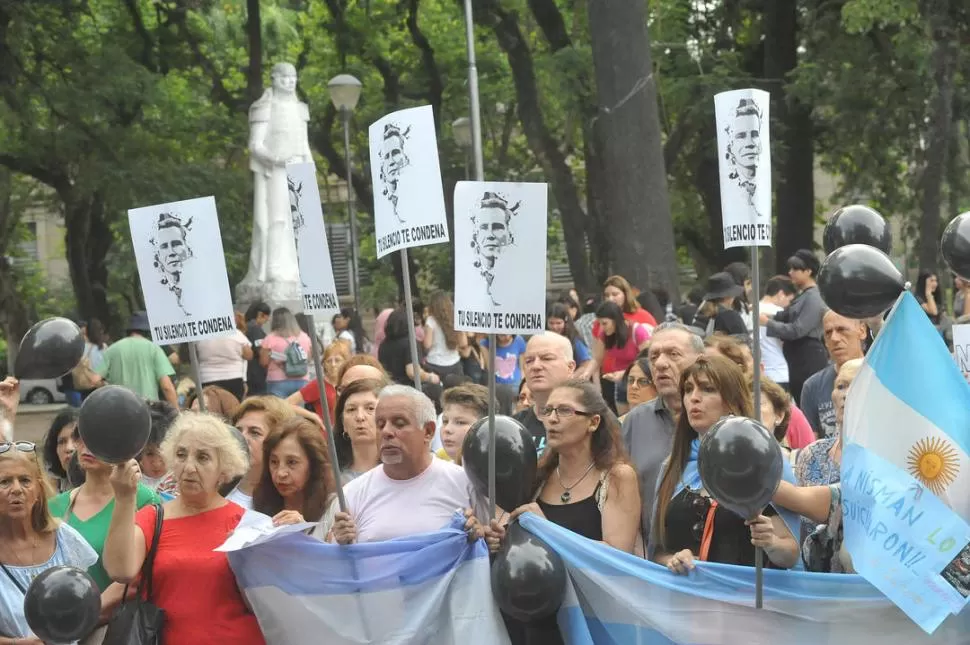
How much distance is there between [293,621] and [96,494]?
0.90 metres

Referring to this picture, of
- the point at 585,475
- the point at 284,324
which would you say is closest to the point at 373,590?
the point at 585,475

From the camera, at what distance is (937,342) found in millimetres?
4898

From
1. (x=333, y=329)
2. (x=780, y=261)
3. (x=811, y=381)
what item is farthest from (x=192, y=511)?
(x=780, y=261)

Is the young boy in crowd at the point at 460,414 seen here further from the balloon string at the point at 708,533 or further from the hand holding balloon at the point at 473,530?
the balloon string at the point at 708,533

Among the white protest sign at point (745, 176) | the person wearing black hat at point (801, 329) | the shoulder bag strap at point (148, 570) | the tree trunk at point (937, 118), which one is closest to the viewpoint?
the shoulder bag strap at point (148, 570)

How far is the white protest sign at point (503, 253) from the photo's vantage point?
5500 millimetres

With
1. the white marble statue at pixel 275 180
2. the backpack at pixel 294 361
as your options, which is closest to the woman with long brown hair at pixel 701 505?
the backpack at pixel 294 361

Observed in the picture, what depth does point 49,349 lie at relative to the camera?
5730 mm

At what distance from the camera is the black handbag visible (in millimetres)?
5148

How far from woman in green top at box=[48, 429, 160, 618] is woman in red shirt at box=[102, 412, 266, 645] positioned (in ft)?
1.04

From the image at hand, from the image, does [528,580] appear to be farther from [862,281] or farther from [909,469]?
[862,281]

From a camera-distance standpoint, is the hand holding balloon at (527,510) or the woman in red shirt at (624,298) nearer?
the hand holding balloon at (527,510)

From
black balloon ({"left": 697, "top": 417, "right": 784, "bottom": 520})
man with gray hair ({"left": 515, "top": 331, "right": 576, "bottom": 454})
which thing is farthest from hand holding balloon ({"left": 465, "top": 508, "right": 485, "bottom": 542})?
man with gray hair ({"left": 515, "top": 331, "right": 576, "bottom": 454})

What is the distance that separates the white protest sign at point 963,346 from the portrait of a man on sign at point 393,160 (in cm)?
219
